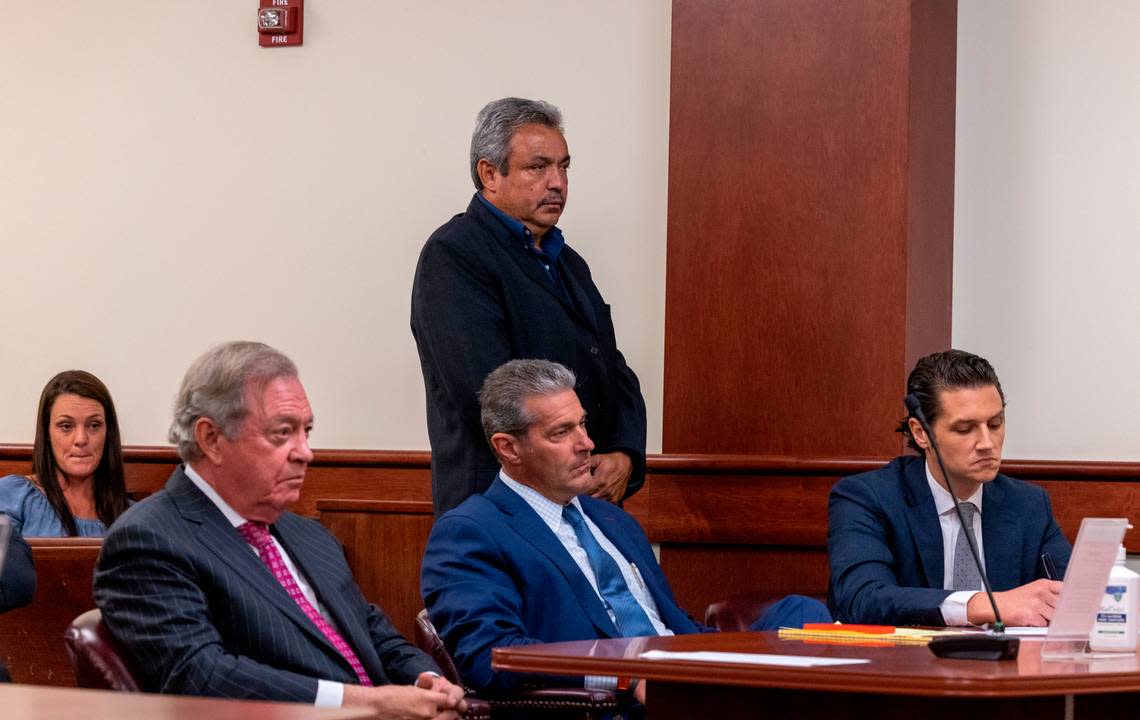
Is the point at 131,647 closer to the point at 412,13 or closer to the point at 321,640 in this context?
the point at 321,640

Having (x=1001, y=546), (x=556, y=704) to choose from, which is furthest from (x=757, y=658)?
(x=1001, y=546)

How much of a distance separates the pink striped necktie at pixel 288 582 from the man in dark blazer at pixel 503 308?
963 mm

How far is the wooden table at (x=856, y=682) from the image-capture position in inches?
79.4

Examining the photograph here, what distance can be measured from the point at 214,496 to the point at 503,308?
49.6 inches

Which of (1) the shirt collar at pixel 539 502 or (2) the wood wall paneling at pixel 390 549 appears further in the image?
(2) the wood wall paneling at pixel 390 549

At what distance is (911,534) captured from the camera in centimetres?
341

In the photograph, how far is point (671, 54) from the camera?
441 cm

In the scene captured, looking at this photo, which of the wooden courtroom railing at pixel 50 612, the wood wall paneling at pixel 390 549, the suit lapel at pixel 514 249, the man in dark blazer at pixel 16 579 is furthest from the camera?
the wood wall paneling at pixel 390 549

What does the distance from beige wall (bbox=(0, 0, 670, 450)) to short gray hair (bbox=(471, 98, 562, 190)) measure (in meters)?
0.81

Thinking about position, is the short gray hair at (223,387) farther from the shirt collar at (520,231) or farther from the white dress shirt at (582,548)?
the shirt collar at (520,231)

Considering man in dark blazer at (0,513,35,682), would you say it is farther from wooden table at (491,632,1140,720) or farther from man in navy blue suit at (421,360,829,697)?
wooden table at (491,632,1140,720)

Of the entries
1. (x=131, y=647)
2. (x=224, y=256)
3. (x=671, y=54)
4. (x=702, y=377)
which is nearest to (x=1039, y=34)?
(x=671, y=54)

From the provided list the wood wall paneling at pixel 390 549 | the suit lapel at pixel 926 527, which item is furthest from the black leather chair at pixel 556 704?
the wood wall paneling at pixel 390 549

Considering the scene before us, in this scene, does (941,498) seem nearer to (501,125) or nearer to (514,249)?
(514,249)
